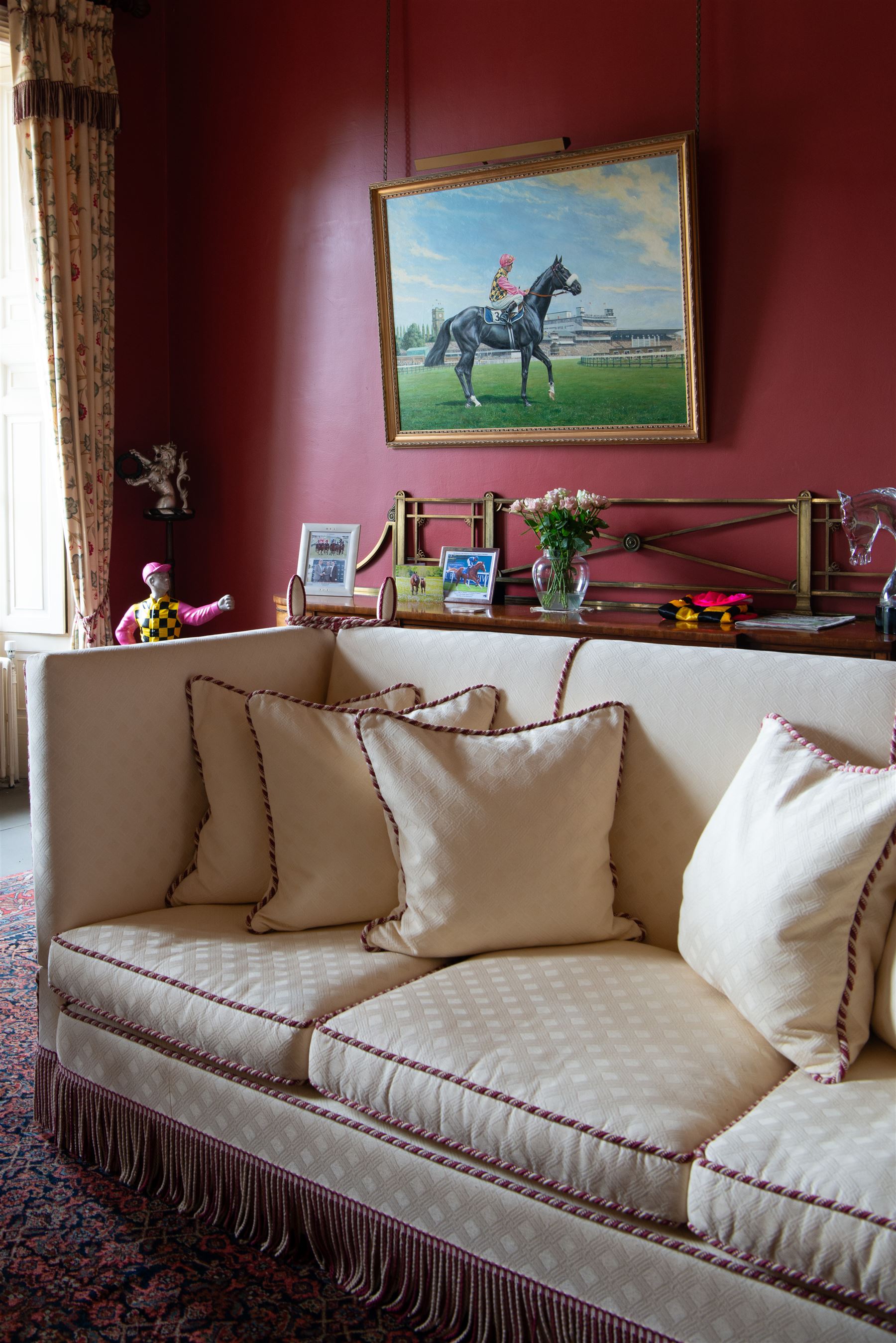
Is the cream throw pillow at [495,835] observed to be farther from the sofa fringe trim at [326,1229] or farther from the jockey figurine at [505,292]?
the jockey figurine at [505,292]

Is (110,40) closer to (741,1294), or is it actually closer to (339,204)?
(339,204)

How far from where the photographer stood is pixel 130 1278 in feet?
5.95

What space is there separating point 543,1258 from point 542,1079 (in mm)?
232

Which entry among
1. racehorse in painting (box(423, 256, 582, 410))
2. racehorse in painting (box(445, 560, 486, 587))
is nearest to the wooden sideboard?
racehorse in painting (box(445, 560, 486, 587))

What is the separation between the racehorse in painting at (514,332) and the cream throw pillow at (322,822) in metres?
2.20

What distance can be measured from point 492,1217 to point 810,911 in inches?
24.7

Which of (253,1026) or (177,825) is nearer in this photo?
(253,1026)

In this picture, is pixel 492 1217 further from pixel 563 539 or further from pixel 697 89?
pixel 697 89

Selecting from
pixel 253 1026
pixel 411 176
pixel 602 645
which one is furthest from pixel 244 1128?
pixel 411 176

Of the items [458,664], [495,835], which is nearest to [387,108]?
[458,664]

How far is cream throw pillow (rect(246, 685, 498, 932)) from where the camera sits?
2.18 m

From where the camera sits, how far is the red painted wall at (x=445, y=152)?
350 centimetres

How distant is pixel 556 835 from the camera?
6.74 ft

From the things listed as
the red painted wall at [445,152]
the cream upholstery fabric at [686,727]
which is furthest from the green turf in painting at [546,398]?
the cream upholstery fabric at [686,727]
